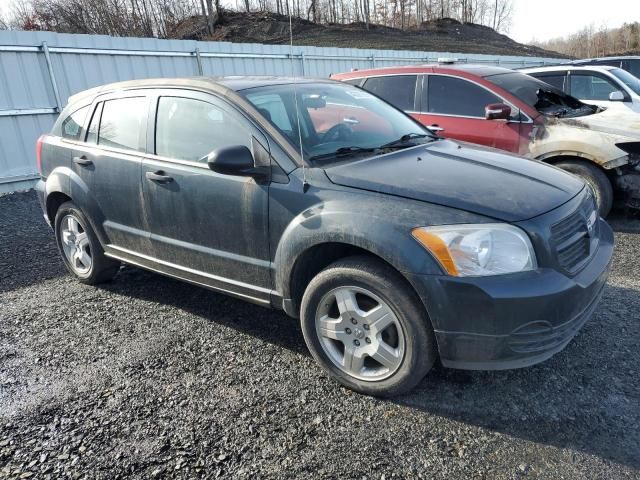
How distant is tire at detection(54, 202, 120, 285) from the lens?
4.12 m

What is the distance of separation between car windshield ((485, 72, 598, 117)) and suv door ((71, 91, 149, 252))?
4.23 m

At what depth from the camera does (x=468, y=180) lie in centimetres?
268

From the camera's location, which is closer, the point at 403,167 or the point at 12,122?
the point at 403,167

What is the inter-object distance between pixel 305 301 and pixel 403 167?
0.99 m

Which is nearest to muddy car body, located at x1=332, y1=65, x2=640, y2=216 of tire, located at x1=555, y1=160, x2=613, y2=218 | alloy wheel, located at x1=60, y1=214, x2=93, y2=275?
tire, located at x1=555, y1=160, x2=613, y2=218

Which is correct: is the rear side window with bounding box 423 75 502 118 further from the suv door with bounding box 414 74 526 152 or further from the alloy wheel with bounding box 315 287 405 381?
the alloy wheel with bounding box 315 287 405 381

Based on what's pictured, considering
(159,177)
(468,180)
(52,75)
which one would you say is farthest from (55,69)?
(468,180)

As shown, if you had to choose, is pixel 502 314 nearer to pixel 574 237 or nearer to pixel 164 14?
pixel 574 237

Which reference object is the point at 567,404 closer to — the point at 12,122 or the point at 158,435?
the point at 158,435

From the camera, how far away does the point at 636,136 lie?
503 centimetres

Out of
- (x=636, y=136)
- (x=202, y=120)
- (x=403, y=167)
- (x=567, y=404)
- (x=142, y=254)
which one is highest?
(x=202, y=120)

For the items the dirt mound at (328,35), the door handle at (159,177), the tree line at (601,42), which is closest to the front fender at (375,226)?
the door handle at (159,177)

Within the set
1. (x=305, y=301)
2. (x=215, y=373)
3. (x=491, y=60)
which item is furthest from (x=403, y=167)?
(x=491, y=60)

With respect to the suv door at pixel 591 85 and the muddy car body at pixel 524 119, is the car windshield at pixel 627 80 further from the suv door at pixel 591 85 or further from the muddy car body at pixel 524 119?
the muddy car body at pixel 524 119
